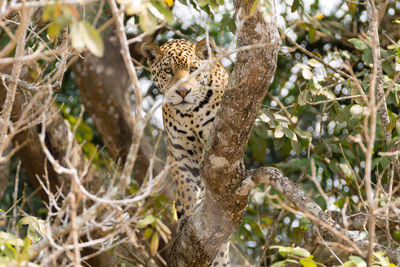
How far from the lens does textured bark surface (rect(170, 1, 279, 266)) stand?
4172 mm

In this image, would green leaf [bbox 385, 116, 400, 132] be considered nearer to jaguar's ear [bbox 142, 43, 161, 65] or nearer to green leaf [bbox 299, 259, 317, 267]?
green leaf [bbox 299, 259, 317, 267]

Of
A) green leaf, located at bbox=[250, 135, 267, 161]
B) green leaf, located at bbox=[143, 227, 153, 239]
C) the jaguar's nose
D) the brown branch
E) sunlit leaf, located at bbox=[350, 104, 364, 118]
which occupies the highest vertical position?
sunlit leaf, located at bbox=[350, 104, 364, 118]

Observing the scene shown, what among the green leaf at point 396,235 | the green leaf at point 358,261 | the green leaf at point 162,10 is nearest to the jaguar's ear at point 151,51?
the green leaf at point 396,235

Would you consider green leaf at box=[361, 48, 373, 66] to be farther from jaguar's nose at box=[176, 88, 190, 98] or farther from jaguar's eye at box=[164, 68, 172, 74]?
jaguar's eye at box=[164, 68, 172, 74]

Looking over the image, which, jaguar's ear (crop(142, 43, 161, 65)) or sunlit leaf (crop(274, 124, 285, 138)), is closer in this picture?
sunlit leaf (crop(274, 124, 285, 138))

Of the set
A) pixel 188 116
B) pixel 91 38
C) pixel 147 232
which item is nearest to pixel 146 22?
pixel 91 38

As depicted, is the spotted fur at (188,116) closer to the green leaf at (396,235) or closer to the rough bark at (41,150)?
the rough bark at (41,150)

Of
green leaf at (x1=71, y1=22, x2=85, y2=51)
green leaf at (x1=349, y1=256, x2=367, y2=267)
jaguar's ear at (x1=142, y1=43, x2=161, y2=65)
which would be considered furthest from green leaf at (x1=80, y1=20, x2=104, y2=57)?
jaguar's ear at (x1=142, y1=43, x2=161, y2=65)

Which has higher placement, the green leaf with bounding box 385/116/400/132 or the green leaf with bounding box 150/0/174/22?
the green leaf with bounding box 150/0/174/22

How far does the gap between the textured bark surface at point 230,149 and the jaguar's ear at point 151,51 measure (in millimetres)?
1879

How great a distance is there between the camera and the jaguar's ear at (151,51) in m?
6.37

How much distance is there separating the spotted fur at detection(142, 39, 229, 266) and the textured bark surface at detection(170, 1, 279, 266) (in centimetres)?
81

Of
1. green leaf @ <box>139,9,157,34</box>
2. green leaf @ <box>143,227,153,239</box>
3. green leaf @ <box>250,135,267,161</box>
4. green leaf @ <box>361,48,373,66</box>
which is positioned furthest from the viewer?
green leaf @ <box>143,227,153,239</box>

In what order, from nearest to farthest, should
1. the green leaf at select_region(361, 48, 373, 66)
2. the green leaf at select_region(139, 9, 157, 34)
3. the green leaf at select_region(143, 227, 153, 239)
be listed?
the green leaf at select_region(139, 9, 157, 34) → the green leaf at select_region(361, 48, 373, 66) → the green leaf at select_region(143, 227, 153, 239)
